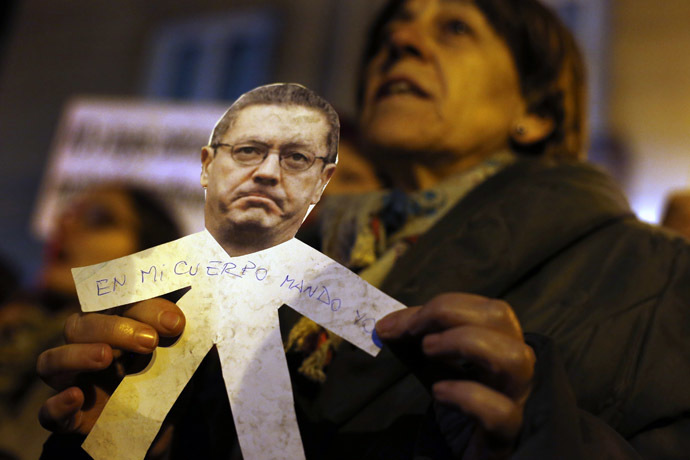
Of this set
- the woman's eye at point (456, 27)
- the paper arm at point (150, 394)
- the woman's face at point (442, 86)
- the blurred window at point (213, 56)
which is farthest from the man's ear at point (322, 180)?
the blurred window at point (213, 56)

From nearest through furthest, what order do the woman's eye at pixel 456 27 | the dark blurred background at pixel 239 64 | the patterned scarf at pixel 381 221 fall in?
the patterned scarf at pixel 381 221, the woman's eye at pixel 456 27, the dark blurred background at pixel 239 64

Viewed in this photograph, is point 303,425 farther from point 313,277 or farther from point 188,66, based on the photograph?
point 188,66

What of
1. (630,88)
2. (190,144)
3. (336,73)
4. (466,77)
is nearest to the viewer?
(466,77)

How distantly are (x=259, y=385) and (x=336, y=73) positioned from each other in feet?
9.43

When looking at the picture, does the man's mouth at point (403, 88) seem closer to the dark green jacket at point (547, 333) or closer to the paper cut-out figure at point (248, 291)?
the dark green jacket at point (547, 333)

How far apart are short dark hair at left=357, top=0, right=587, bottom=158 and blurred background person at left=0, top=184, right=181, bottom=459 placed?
60 cm

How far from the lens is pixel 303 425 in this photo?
1.49 feet

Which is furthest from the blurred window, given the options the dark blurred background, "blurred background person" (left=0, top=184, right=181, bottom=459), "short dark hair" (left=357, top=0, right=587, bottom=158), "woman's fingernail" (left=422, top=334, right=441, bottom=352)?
"woman's fingernail" (left=422, top=334, right=441, bottom=352)

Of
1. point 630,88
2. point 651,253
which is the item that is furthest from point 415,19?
point 630,88

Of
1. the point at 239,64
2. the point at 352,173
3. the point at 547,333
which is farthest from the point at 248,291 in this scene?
the point at 239,64

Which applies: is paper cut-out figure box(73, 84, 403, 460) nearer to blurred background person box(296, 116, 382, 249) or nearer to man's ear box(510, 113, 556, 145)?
man's ear box(510, 113, 556, 145)

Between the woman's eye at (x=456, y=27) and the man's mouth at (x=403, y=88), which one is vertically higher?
the woman's eye at (x=456, y=27)

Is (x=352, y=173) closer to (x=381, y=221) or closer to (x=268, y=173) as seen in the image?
(x=381, y=221)

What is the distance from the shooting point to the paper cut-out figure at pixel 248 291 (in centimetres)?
36
